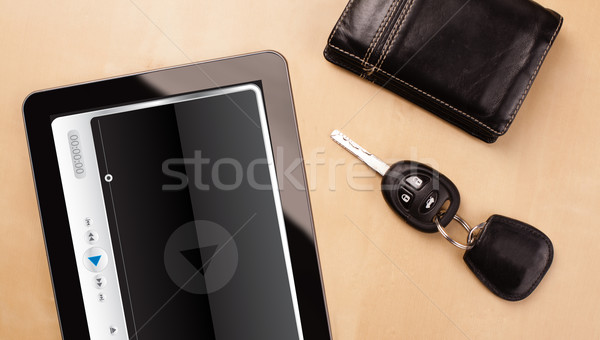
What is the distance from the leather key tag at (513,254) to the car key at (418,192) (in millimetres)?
68

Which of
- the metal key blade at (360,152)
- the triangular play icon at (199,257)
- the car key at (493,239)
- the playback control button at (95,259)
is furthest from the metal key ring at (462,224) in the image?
the playback control button at (95,259)

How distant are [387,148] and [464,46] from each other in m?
0.18

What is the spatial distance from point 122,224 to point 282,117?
0.29 metres

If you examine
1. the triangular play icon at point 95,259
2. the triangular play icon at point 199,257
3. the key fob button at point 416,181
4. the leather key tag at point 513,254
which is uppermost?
the key fob button at point 416,181

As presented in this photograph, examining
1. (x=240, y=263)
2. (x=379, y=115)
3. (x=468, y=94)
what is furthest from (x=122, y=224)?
(x=468, y=94)

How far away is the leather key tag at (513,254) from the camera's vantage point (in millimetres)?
594

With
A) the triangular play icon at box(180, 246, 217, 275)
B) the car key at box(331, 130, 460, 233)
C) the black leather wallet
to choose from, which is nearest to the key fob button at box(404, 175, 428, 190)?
the car key at box(331, 130, 460, 233)

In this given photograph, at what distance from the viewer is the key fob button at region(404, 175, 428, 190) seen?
0.58m

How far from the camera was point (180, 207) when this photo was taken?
598mm

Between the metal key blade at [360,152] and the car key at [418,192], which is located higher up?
the metal key blade at [360,152]

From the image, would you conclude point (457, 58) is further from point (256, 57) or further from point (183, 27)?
point (183, 27)

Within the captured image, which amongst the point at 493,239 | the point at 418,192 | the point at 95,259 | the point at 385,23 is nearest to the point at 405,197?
the point at 418,192

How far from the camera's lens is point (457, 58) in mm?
562

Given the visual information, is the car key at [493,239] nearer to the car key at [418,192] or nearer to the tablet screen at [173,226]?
the car key at [418,192]
